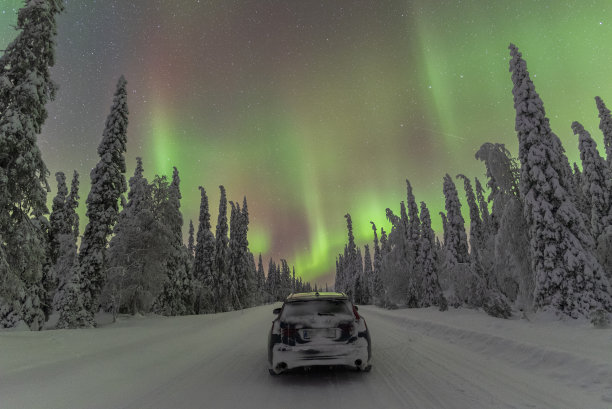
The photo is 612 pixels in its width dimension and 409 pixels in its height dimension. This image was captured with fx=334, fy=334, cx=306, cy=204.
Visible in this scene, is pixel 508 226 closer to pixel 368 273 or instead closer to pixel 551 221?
pixel 551 221

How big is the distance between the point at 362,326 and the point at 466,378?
2.03 meters

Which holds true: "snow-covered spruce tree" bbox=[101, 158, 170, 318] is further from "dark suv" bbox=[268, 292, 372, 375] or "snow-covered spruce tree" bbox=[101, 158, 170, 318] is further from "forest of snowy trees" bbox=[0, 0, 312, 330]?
"dark suv" bbox=[268, 292, 372, 375]

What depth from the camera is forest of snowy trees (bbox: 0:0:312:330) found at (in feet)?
45.6

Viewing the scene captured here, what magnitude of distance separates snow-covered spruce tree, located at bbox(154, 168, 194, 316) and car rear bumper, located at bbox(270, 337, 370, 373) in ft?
86.0

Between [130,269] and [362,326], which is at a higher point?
[130,269]

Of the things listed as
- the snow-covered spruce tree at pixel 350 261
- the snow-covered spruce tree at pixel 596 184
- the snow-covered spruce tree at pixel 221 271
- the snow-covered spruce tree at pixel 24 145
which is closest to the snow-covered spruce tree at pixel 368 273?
the snow-covered spruce tree at pixel 350 261

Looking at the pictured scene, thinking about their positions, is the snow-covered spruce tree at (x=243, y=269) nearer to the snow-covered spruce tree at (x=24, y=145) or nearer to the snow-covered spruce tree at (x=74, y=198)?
the snow-covered spruce tree at (x=74, y=198)

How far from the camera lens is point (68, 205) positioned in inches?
1554

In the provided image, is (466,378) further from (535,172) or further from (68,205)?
(68,205)

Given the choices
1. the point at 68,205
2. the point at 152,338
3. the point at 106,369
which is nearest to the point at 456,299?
the point at 152,338

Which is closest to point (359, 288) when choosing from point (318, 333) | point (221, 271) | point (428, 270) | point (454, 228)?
point (221, 271)

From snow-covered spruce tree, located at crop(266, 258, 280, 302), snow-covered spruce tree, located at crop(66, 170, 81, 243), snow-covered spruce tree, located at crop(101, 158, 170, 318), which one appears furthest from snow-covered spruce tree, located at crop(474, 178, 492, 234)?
snow-covered spruce tree, located at crop(266, 258, 280, 302)

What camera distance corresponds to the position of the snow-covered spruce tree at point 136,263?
2462 cm

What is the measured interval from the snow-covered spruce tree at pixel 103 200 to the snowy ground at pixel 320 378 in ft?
45.3
